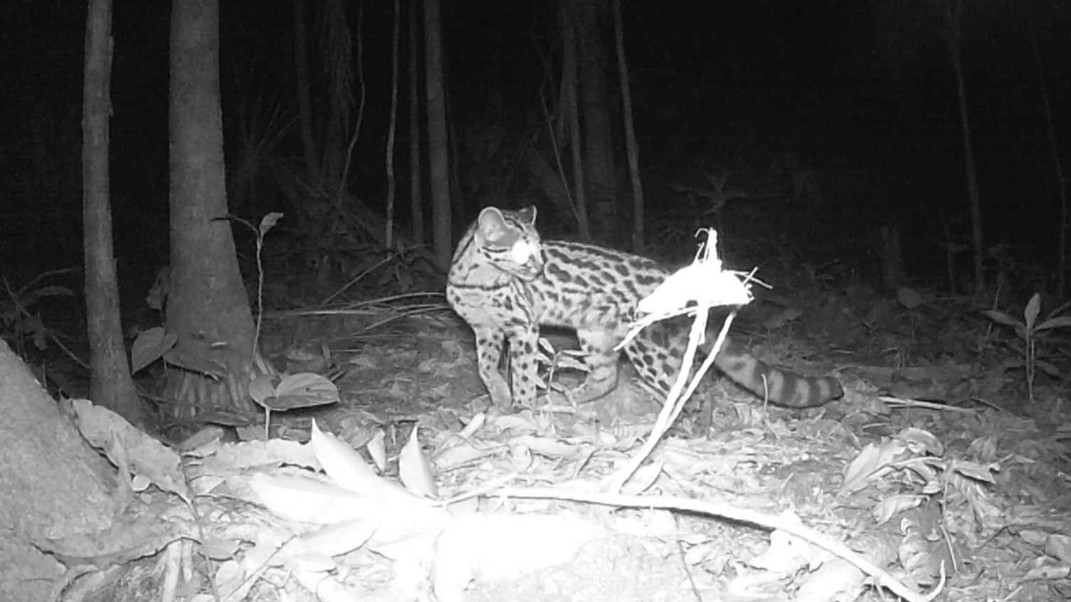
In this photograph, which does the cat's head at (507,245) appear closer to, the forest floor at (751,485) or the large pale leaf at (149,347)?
the forest floor at (751,485)

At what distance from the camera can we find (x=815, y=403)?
6391 millimetres

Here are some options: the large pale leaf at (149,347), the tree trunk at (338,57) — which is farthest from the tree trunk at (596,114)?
the large pale leaf at (149,347)

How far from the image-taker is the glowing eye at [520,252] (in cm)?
694

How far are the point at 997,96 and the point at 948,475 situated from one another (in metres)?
14.3

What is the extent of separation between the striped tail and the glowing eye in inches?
54.7

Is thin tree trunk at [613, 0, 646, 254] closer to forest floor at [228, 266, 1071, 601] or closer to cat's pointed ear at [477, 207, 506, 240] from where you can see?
forest floor at [228, 266, 1071, 601]

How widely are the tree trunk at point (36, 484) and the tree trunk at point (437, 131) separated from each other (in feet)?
21.0

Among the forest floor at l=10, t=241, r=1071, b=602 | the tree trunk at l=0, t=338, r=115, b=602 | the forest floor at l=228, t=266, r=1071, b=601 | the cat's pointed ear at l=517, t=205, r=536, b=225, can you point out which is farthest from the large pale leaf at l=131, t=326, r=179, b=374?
the cat's pointed ear at l=517, t=205, r=536, b=225

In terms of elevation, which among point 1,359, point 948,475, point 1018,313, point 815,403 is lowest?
point 1018,313

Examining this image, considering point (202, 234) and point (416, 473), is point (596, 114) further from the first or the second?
point (416, 473)

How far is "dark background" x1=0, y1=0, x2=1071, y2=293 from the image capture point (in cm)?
1293

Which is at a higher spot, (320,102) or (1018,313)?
(320,102)

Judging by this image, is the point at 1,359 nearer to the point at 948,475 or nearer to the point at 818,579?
the point at 818,579

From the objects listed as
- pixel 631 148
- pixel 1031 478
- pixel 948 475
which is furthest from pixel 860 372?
pixel 631 148
